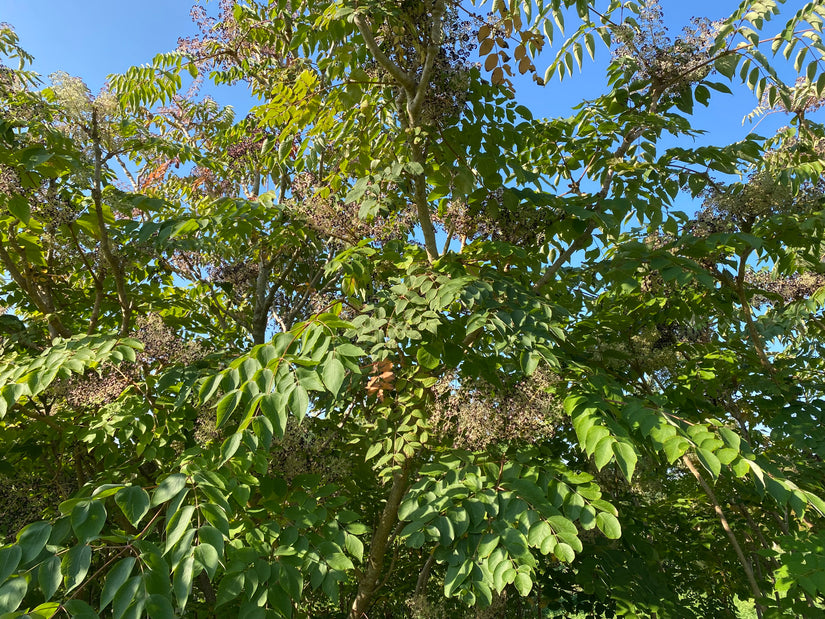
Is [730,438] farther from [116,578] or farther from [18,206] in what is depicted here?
[18,206]

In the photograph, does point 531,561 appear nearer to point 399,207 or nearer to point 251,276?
point 399,207

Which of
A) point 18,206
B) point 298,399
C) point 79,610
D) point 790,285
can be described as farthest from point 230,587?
point 790,285

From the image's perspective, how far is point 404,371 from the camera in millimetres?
2639

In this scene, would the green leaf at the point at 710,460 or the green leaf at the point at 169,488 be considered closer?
the green leaf at the point at 169,488

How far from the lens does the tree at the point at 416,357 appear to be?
1782mm

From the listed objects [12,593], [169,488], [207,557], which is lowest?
[12,593]

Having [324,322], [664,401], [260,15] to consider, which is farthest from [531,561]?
[260,15]

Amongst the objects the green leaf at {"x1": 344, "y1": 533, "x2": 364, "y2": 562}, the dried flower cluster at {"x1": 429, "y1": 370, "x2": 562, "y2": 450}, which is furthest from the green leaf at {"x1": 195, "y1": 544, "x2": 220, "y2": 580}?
the dried flower cluster at {"x1": 429, "y1": 370, "x2": 562, "y2": 450}

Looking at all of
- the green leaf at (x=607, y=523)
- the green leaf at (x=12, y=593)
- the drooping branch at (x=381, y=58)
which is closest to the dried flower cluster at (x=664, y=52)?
the drooping branch at (x=381, y=58)

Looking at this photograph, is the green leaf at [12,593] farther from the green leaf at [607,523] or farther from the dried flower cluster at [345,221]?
the dried flower cluster at [345,221]

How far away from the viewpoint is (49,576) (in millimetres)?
1391

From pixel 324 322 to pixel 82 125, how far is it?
172 centimetres

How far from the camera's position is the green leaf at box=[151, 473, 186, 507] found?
154 centimetres

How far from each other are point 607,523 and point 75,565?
1554 millimetres
